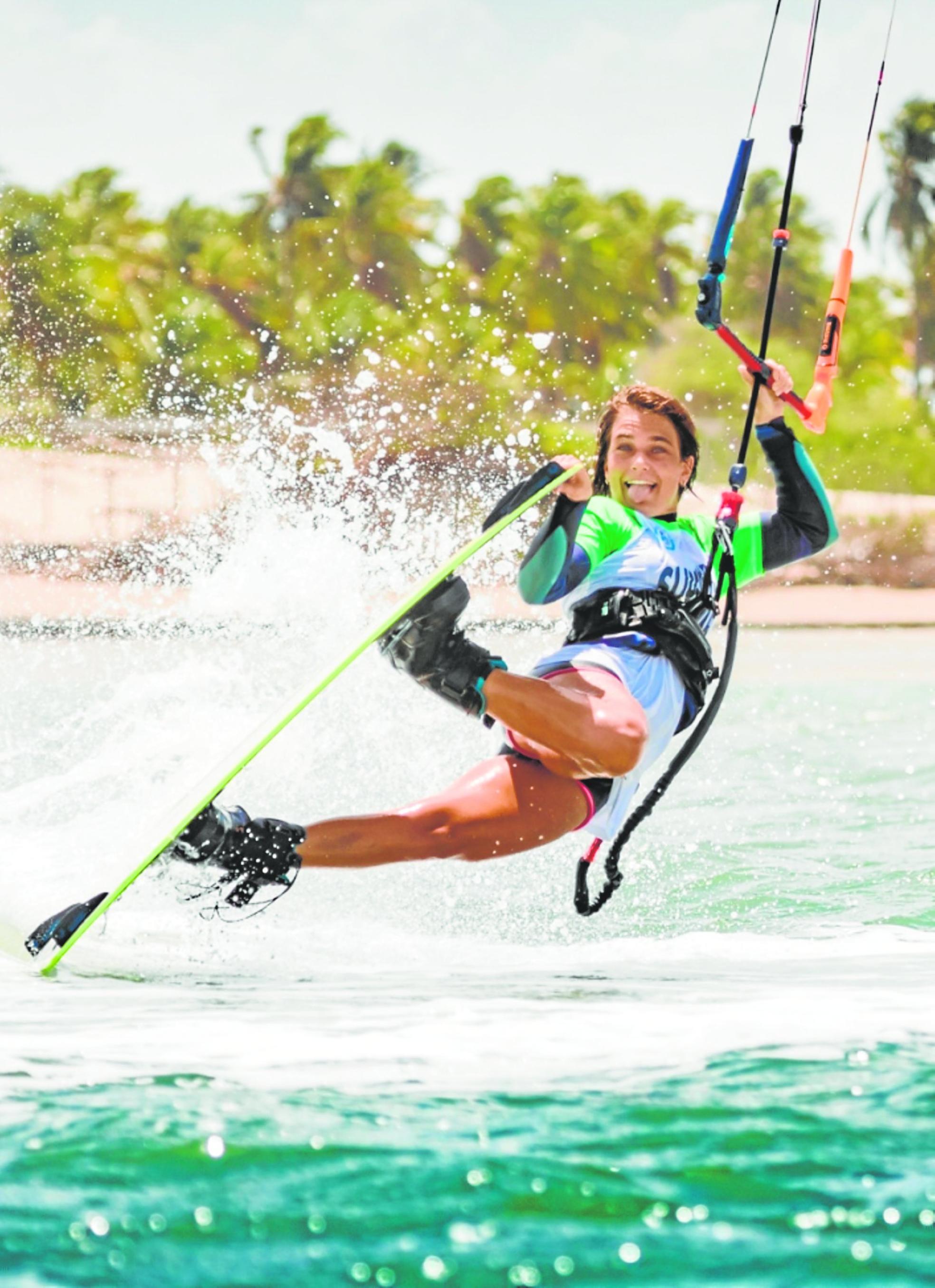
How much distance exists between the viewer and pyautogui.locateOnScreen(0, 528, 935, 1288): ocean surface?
2023 mm

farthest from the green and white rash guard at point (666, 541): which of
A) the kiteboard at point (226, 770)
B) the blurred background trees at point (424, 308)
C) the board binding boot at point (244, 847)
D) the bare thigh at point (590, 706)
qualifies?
the blurred background trees at point (424, 308)

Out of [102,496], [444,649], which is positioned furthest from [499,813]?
[102,496]

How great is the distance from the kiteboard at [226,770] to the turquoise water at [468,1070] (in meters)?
0.09

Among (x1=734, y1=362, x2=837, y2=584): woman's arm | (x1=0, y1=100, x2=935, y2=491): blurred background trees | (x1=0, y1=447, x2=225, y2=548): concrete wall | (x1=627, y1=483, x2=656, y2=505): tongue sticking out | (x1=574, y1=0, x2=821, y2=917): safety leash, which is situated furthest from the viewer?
(x1=0, y1=100, x2=935, y2=491): blurred background trees

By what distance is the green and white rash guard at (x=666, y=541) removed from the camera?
12.1 feet

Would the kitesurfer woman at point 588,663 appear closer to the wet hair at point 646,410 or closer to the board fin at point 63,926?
the wet hair at point 646,410

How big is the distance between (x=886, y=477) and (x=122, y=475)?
64.6 feet

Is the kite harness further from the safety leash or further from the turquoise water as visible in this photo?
the turquoise water

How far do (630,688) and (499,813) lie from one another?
16.3 inches

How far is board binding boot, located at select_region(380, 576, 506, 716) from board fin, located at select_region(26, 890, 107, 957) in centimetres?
83

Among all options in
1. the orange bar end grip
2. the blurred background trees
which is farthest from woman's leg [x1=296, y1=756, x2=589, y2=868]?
the blurred background trees

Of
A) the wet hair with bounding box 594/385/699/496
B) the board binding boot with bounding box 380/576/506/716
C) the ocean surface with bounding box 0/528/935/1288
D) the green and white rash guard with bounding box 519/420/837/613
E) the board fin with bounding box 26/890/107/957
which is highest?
the wet hair with bounding box 594/385/699/496

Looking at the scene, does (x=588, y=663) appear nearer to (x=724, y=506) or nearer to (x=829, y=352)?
(x=724, y=506)

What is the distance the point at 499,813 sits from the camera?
360cm
